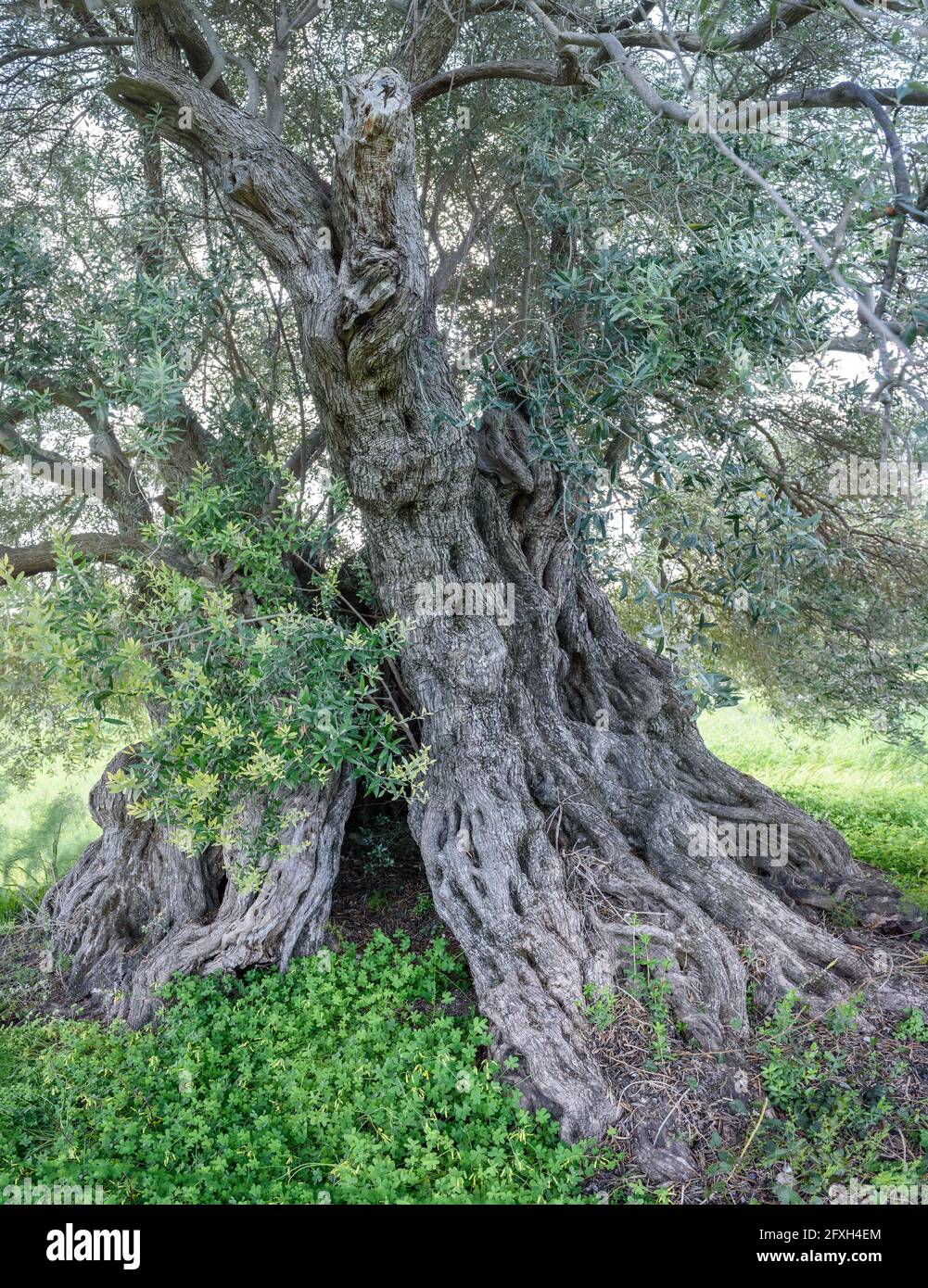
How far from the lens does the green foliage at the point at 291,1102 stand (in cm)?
360

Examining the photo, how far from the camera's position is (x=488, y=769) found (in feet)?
16.4

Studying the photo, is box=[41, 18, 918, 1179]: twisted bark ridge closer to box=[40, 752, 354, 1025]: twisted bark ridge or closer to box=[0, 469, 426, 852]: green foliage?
box=[40, 752, 354, 1025]: twisted bark ridge

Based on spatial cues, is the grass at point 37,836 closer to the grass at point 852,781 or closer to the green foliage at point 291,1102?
the green foliage at point 291,1102

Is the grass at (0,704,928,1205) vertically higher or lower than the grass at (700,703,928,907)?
lower

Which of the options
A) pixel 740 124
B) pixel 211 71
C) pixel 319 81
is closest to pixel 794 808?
pixel 740 124

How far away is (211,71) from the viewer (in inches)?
192

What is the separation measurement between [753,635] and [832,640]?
0.66m

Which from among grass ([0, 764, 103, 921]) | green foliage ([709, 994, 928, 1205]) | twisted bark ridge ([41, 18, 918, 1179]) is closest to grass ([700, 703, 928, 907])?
twisted bark ridge ([41, 18, 918, 1179])

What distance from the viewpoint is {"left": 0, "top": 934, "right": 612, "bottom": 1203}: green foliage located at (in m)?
3.60

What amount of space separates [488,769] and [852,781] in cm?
637

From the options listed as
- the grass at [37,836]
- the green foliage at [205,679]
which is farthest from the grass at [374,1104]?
the grass at [37,836]

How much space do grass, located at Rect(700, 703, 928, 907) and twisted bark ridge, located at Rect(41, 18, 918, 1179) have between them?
1.08 meters

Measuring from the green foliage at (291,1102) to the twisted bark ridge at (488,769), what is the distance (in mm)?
256

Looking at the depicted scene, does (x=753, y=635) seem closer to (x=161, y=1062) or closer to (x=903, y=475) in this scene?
(x=903, y=475)
